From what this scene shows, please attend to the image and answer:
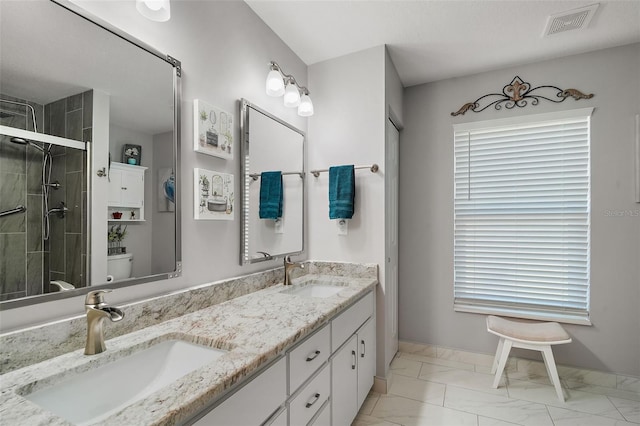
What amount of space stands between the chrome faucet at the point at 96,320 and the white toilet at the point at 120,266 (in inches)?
6.7

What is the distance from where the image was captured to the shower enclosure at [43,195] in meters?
0.86

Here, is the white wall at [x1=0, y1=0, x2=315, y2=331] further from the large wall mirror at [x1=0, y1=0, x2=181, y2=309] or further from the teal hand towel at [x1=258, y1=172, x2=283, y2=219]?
the teal hand towel at [x1=258, y1=172, x2=283, y2=219]

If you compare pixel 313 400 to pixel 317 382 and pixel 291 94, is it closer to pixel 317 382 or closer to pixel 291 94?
pixel 317 382

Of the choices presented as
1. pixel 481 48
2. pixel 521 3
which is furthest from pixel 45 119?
pixel 481 48

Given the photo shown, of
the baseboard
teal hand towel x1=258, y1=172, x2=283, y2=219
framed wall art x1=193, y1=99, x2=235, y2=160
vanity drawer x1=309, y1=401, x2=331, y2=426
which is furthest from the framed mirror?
the baseboard

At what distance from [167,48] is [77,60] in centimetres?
41

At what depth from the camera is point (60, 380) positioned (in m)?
0.83

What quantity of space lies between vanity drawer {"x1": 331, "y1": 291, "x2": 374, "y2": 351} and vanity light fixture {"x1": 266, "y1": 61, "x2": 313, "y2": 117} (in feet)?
4.60

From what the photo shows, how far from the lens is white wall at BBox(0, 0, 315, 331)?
1.20 m

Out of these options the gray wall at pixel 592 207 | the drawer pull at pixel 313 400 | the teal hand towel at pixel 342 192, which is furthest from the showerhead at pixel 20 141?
the gray wall at pixel 592 207

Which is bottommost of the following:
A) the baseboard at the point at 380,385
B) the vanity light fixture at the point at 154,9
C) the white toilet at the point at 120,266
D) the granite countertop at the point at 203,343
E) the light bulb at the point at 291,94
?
the baseboard at the point at 380,385

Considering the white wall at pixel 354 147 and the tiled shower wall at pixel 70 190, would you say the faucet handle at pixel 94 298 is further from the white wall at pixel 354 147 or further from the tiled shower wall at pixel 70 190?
the white wall at pixel 354 147

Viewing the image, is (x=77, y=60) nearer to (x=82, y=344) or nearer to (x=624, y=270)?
(x=82, y=344)

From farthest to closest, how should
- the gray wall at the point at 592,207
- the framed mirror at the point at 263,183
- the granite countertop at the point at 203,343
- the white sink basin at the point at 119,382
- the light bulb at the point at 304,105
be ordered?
the gray wall at the point at 592,207 → the light bulb at the point at 304,105 → the framed mirror at the point at 263,183 → the white sink basin at the point at 119,382 → the granite countertop at the point at 203,343
